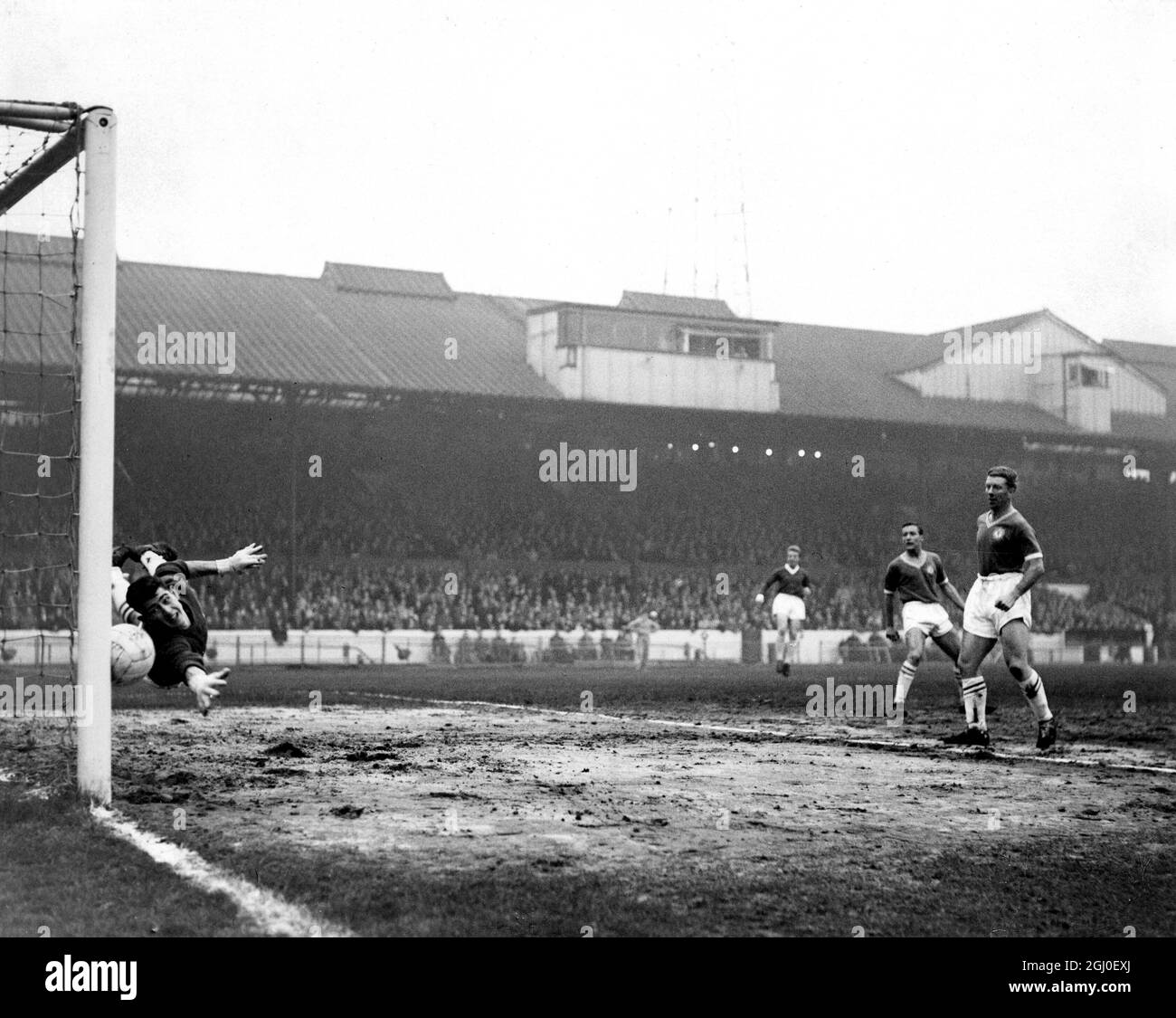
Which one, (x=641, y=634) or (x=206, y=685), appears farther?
(x=641, y=634)

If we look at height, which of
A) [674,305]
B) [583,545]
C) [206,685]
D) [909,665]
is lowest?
[909,665]

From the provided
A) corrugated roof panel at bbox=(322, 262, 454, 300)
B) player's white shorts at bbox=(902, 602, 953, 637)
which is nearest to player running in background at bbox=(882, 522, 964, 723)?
player's white shorts at bbox=(902, 602, 953, 637)

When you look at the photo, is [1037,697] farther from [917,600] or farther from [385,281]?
[385,281]

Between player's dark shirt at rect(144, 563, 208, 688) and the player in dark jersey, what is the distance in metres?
5.64

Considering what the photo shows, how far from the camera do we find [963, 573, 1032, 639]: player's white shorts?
10.5 m

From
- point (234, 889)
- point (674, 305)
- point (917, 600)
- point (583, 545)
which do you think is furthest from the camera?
point (674, 305)

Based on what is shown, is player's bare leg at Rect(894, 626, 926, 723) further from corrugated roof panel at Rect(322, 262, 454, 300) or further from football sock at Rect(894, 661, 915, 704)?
corrugated roof panel at Rect(322, 262, 454, 300)

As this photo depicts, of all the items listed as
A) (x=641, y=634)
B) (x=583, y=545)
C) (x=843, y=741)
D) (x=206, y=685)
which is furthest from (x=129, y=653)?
(x=583, y=545)

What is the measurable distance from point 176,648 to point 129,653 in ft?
0.90

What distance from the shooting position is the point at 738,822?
672 cm

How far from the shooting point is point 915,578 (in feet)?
43.3

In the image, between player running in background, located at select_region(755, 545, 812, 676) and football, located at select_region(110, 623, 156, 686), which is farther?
player running in background, located at select_region(755, 545, 812, 676)
